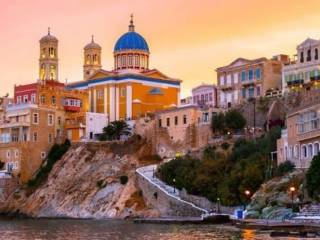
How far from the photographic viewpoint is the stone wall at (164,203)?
6969 centimetres

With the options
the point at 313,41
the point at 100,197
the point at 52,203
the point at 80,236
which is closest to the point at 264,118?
the point at 313,41

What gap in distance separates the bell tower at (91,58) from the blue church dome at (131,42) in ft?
38.8

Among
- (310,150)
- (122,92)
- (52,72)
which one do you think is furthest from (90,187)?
(52,72)

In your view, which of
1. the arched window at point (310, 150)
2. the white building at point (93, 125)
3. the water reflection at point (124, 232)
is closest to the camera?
the water reflection at point (124, 232)

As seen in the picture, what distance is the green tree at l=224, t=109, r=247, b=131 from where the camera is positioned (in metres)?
80.8

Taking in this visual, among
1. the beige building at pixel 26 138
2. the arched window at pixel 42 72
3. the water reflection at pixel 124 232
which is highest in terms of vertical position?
the arched window at pixel 42 72

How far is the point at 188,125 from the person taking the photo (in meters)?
86.1

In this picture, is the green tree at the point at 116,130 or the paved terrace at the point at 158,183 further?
the green tree at the point at 116,130

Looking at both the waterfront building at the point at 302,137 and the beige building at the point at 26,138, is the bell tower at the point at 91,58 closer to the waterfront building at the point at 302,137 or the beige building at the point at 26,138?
the beige building at the point at 26,138

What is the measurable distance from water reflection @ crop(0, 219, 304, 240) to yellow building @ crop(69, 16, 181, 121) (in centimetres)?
3165

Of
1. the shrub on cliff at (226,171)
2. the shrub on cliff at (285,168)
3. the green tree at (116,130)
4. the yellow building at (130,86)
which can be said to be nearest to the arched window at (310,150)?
the shrub on cliff at (285,168)

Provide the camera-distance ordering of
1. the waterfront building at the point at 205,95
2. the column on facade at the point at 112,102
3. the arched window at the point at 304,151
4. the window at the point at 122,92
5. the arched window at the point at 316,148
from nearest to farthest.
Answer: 1. the arched window at the point at 316,148
2. the arched window at the point at 304,151
3. the waterfront building at the point at 205,95
4. the window at the point at 122,92
5. the column on facade at the point at 112,102

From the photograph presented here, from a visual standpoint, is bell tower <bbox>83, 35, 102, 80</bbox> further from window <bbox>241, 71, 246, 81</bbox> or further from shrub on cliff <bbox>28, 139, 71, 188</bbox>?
window <bbox>241, 71, 246, 81</bbox>

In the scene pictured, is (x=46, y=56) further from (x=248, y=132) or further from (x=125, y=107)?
(x=248, y=132)
